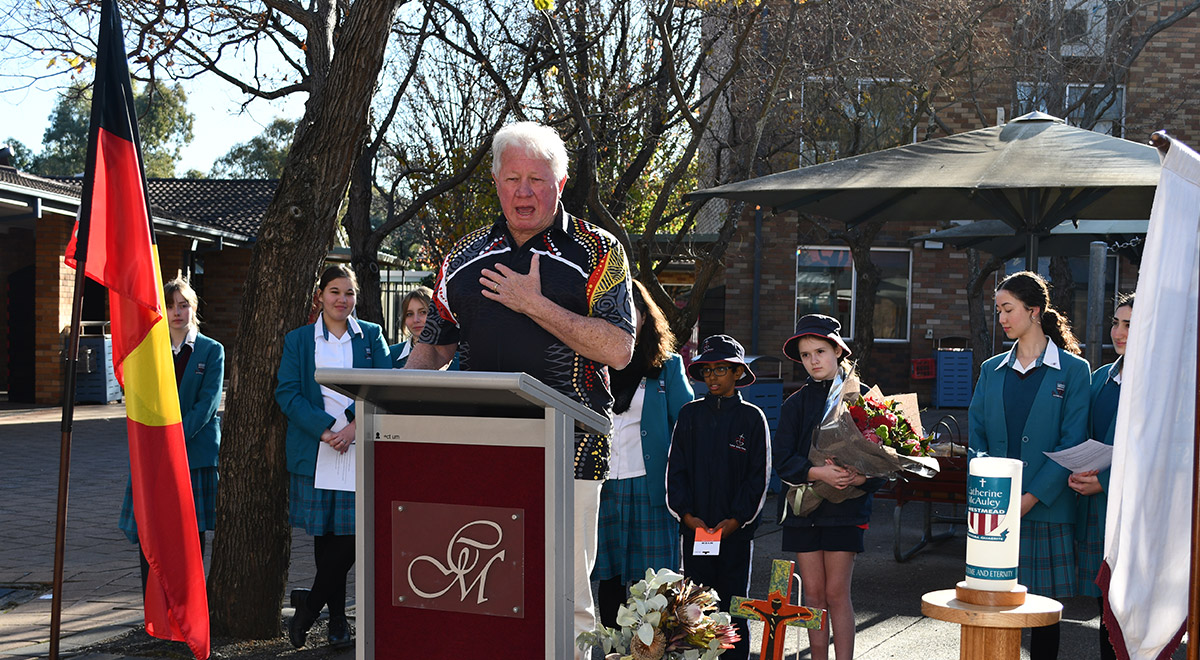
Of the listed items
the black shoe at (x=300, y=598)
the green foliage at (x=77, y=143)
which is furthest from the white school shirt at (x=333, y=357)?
the green foliage at (x=77, y=143)

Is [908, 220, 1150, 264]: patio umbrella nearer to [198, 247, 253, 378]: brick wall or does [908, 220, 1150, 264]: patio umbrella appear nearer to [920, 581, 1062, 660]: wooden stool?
[920, 581, 1062, 660]: wooden stool

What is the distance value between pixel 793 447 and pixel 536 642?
8.19 feet

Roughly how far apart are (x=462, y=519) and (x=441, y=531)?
0.07 m

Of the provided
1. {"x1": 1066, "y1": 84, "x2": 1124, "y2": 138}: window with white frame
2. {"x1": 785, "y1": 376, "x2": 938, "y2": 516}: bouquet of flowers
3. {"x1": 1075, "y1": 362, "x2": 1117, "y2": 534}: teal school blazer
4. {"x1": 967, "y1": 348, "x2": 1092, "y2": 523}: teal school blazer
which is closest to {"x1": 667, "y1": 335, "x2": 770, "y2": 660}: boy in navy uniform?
{"x1": 785, "y1": 376, "x2": 938, "y2": 516}: bouquet of flowers

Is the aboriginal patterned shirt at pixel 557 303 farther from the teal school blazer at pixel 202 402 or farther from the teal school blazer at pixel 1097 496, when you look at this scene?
the teal school blazer at pixel 202 402

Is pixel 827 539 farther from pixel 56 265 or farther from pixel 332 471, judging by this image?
pixel 56 265

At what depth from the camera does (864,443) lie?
441 centimetres

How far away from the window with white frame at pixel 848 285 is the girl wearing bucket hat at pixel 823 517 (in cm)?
1700

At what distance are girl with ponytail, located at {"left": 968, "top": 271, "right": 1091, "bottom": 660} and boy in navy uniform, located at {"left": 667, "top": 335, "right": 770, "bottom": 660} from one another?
1.02 meters

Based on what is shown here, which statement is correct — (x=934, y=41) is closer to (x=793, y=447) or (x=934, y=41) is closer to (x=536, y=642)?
(x=793, y=447)

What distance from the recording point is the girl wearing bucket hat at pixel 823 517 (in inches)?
181

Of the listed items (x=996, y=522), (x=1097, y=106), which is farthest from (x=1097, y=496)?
(x=1097, y=106)

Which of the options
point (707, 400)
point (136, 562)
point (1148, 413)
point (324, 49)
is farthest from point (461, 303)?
point (136, 562)

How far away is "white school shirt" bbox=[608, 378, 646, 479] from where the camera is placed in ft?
17.3
